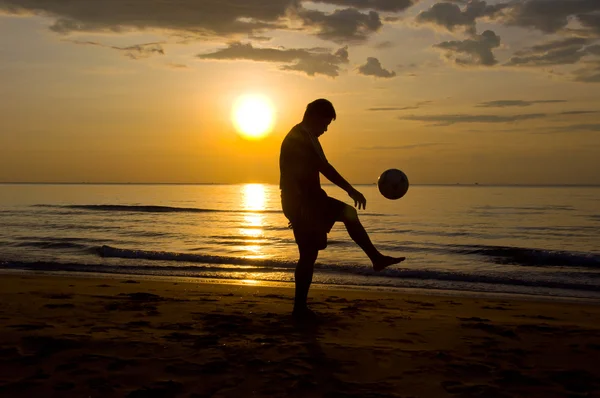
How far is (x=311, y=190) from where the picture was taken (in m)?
5.80

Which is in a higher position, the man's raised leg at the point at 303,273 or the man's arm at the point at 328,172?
the man's arm at the point at 328,172

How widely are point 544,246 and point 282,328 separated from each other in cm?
1972

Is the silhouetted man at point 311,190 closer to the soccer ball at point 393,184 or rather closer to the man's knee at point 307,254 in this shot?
the man's knee at point 307,254

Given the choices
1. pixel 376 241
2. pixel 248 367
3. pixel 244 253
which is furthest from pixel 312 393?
pixel 376 241

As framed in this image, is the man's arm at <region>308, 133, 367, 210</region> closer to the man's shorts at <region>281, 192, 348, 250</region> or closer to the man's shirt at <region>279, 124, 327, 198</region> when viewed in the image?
the man's shirt at <region>279, 124, 327, 198</region>

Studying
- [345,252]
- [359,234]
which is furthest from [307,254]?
[345,252]

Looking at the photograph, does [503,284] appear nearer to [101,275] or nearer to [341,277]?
[341,277]

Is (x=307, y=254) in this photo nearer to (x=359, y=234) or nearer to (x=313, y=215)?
(x=313, y=215)

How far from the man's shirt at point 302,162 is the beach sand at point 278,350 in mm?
1459

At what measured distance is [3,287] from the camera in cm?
877

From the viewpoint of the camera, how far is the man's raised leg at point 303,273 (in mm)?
5969

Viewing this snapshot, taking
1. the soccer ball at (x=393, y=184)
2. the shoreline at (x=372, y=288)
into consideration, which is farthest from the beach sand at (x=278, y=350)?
the shoreline at (x=372, y=288)

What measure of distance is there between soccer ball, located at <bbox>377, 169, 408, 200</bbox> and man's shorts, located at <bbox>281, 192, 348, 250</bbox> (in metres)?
1.28

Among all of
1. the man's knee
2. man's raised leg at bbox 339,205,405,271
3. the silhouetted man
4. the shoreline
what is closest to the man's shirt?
the silhouetted man
